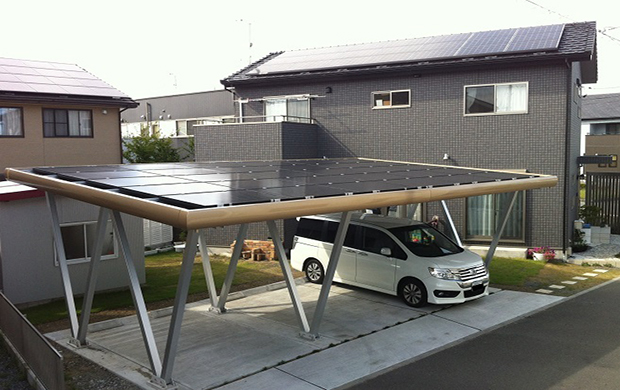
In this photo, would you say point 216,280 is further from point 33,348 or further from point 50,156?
point 50,156

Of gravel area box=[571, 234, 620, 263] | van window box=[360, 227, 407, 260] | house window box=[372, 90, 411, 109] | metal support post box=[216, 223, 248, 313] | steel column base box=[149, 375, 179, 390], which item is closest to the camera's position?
steel column base box=[149, 375, 179, 390]

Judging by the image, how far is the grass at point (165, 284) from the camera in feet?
40.6

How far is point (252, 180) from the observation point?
9555mm

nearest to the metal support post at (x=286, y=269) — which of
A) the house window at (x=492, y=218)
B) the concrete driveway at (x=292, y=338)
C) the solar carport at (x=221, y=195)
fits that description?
the solar carport at (x=221, y=195)

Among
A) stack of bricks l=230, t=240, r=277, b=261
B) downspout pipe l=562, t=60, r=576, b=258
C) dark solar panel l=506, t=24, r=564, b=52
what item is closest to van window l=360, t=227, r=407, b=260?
A: stack of bricks l=230, t=240, r=277, b=261

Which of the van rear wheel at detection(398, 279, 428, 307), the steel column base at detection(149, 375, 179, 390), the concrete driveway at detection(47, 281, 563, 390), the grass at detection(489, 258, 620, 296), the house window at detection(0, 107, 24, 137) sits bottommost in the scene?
the grass at detection(489, 258, 620, 296)

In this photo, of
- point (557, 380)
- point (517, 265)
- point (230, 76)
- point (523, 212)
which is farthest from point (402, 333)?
point (230, 76)

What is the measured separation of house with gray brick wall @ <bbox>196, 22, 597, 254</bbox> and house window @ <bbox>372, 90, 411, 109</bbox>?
4 cm

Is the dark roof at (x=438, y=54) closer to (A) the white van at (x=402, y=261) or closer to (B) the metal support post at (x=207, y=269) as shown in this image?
(A) the white van at (x=402, y=261)

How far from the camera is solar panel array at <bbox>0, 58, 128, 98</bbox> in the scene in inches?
847

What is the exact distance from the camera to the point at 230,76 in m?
23.0

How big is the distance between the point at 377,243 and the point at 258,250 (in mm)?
6311

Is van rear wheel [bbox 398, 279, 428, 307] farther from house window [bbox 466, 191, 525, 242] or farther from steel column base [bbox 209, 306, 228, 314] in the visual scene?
house window [bbox 466, 191, 525, 242]

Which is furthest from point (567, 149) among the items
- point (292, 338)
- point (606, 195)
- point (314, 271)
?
point (292, 338)
